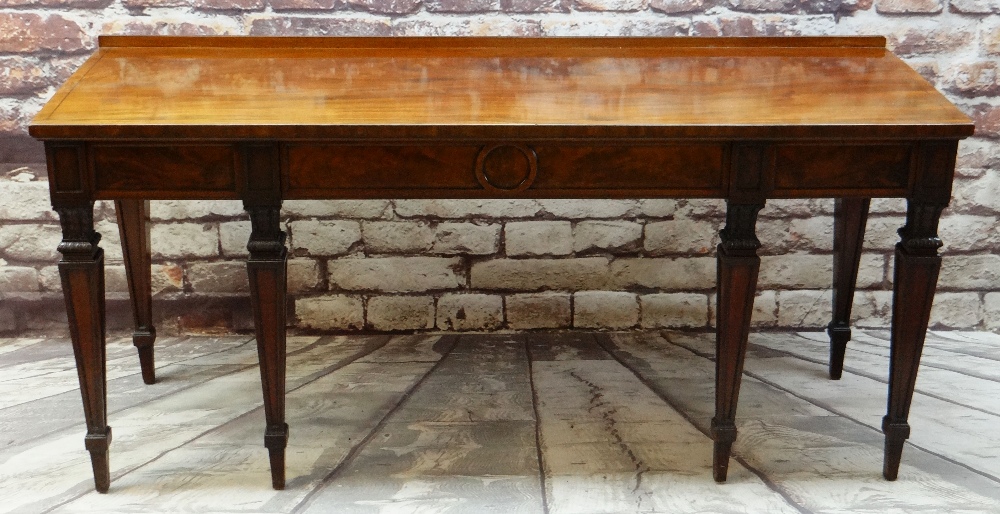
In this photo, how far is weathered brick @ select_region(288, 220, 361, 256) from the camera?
7.64ft

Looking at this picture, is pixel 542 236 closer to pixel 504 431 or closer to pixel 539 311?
pixel 539 311

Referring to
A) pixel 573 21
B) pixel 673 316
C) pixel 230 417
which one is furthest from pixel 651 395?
pixel 573 21

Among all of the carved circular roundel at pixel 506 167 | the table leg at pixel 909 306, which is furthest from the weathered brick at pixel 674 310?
the carved circular roundel at pixel 506 167

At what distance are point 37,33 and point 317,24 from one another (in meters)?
1.00

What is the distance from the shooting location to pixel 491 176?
1.17 meters

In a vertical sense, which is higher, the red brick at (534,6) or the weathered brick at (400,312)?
the red brick at (534,6)

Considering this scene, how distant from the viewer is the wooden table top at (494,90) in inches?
43.9

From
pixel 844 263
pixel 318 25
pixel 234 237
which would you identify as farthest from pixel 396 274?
pixel 844 263

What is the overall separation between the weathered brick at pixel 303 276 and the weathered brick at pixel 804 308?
5.79 feet

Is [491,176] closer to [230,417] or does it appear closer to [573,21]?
[230,417]

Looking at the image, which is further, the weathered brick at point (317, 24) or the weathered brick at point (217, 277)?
the weathered brick at point (217, 277)

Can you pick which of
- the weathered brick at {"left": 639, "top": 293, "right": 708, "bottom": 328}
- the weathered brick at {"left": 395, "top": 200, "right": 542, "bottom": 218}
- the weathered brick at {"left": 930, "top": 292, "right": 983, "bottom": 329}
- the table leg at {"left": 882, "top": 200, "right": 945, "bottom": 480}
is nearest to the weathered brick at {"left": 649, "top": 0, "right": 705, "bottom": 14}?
the weathered brick at {"left": 395, "top": 200, "right": 542, "bottom": 218}

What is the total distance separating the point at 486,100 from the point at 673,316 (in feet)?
4.83

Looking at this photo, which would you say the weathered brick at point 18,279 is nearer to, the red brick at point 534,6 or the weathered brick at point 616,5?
the red brick at point 534,6
